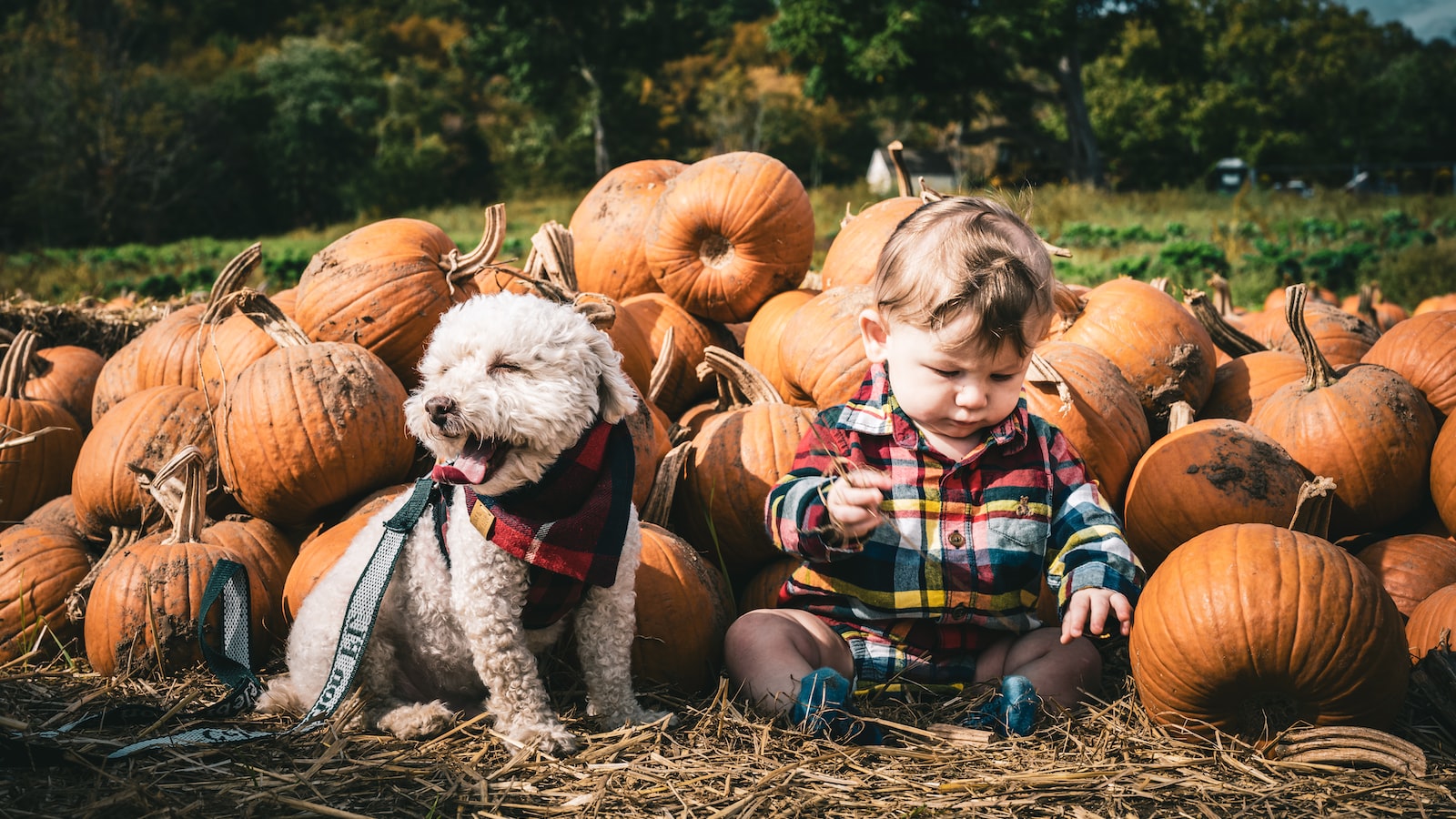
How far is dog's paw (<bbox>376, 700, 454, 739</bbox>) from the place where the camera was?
8.25 feet

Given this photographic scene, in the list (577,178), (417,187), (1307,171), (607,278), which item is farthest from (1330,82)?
(607,278)

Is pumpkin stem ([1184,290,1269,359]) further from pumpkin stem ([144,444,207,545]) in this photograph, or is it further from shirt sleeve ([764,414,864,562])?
pumpkin stem ([144,444,207,545])

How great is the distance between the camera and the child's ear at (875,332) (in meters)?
2.69

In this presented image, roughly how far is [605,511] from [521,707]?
0.56 meters

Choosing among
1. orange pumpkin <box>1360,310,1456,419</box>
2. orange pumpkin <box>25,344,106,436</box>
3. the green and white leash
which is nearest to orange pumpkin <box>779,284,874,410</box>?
the green and white leash

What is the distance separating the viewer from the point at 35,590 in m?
3.31

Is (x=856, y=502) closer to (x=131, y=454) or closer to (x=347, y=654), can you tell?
(x=347, y=654)

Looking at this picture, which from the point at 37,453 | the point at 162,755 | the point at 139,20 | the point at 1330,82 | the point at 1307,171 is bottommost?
the point at 162,755

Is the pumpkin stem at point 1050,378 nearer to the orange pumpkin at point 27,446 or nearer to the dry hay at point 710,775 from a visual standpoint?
the dry hay at point 710,775

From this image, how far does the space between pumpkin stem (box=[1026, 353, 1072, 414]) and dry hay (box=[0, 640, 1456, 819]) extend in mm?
1163

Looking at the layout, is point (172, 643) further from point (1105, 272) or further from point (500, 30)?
point (500, 30)

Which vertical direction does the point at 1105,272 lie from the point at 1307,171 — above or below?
below

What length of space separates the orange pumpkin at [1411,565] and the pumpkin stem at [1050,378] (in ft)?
3.47

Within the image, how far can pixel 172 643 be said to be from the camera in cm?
302
